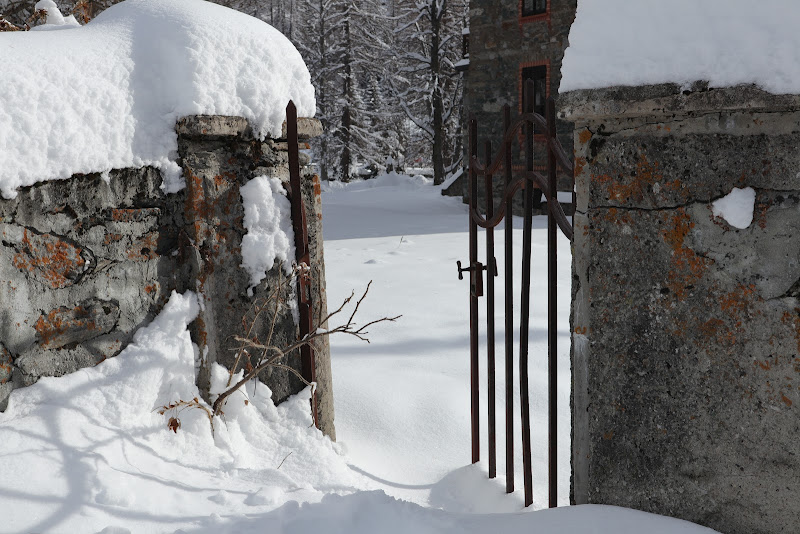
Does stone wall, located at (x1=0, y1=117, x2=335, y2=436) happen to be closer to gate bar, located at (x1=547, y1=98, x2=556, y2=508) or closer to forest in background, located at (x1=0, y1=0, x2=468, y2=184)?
gate bar, located at (x1=547, y1=98, x2=556, y2=508)

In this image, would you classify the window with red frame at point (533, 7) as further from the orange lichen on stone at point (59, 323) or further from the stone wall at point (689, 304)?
the orange lichen on stone at point (59, 323)

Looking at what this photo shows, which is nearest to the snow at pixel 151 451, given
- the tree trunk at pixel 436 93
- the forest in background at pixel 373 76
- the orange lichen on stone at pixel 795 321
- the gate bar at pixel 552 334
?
the gate bar at pixel 552 334

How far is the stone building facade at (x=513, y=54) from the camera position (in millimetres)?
12281

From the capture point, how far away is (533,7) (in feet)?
41.1

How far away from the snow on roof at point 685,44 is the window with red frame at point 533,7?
11.6m

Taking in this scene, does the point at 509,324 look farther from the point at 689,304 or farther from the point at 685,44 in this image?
the point at 685,44

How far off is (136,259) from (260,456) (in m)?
0.91

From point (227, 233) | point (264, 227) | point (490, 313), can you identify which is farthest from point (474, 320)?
point (227, 233)

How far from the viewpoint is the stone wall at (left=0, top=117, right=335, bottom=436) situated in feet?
7.02

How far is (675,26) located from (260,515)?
1.81 metres

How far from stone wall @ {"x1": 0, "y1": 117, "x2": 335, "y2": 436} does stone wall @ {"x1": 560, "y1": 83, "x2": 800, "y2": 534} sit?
4.37 ft

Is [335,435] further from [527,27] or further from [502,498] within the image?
[527,27]

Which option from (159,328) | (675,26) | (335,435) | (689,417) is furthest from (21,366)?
(675,26)

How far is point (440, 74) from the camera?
1994 cm
